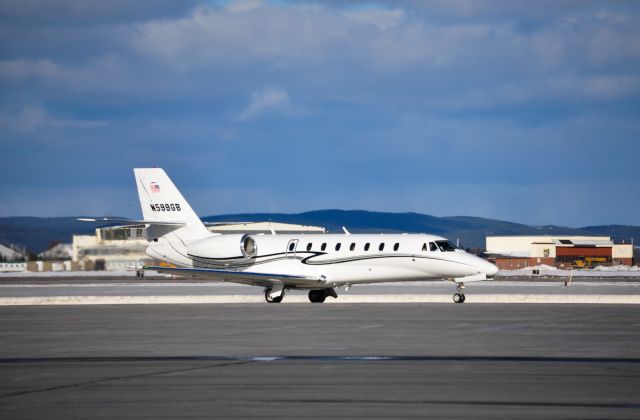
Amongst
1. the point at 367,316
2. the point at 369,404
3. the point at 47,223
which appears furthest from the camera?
the point at 47,223

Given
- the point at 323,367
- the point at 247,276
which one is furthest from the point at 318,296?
the point at 323,367

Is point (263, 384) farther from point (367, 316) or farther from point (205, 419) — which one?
point (367, 316)

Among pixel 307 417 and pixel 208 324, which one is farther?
pixel 208 324

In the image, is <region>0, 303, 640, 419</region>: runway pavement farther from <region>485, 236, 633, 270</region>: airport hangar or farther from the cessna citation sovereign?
<region>485, 236, 633, 270</region>: airport hangar

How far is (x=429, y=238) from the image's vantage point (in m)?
43.3

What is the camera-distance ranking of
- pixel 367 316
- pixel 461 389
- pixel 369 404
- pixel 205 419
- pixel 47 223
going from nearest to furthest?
pixel 205 419
pixel 369 404
pixel 461 389
pixel 367 316
pixel 47 223

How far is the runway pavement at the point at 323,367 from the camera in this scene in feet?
45.2

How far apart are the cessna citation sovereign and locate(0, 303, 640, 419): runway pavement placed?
10.5m

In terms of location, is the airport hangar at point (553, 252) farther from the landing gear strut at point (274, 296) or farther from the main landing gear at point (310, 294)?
the landing gear strut at point (274, 296)

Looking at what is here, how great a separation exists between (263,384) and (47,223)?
10356 cm

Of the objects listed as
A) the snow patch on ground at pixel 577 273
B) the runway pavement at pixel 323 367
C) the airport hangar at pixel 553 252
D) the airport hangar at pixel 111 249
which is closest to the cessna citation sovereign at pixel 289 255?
the runway pavement at pixel 323 367

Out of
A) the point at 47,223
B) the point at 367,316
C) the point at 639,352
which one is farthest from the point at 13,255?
the point at 639,352

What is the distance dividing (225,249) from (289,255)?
2733 millimetres

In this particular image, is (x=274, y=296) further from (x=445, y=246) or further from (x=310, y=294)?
(x=445, y=246)
